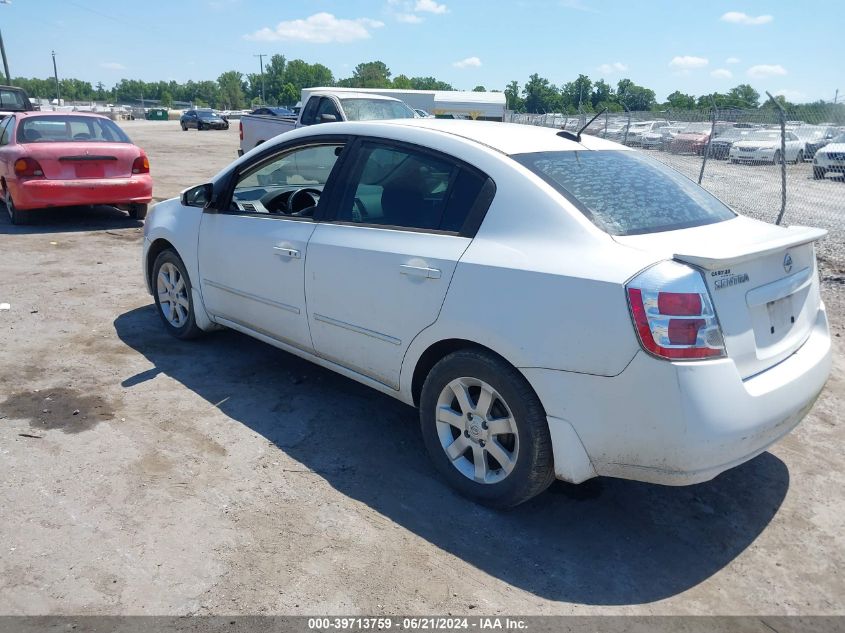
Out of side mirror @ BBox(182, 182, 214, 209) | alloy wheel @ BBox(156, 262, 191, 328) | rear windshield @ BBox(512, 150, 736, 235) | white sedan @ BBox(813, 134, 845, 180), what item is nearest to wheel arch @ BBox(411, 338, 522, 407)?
rear windshield @ BBox(512, 150, 736, 235)

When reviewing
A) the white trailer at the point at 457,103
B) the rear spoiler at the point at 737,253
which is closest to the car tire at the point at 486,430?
the rear spoiler at the point at 737,253

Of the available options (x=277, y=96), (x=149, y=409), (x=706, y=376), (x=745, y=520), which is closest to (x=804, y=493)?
(x=745, y=520)

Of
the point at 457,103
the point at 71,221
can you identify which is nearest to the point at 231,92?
the point at 457,103

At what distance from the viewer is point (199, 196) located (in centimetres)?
502

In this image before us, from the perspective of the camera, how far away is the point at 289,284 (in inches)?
164

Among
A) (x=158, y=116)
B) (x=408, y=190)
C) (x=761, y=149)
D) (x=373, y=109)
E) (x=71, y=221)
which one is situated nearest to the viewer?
(x=408, y=190)

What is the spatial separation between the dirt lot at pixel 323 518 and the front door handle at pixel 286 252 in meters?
0.96

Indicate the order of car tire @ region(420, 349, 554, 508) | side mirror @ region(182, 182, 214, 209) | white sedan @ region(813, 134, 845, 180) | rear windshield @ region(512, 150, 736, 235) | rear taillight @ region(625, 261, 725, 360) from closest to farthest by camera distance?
rear taillight @ region(625, 261, 725, 360), car tire @ region(420, 349, 554, 508), rear windshield @ region(512, 150, 736, 235), side mirror @ region(182, 182, 214, 209), white sedan @ region(813, 134, 845, 180)

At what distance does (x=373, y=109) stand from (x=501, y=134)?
441 inches

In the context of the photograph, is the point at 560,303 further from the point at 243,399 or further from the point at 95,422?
the point at 95,422

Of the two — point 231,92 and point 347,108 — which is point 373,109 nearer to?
point 347,108

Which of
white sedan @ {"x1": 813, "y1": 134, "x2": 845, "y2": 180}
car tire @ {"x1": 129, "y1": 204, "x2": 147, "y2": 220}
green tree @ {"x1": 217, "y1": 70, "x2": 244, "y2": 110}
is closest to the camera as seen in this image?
car tire @ {"x1": 129, "y1": 204, "x2": 147, "y2": 220}

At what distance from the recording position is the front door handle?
407 cm

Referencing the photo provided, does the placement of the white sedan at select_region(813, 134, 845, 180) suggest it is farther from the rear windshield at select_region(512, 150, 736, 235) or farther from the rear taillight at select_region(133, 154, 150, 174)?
the rear taillight at select_region(133, 154, 150, 174)
